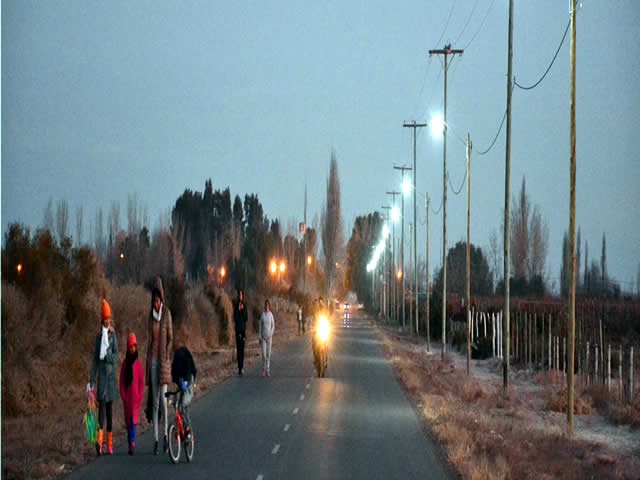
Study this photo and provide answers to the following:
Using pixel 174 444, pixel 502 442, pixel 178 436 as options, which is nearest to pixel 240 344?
pixel 502 442

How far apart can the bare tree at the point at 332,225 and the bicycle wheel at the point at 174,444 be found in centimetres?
12470

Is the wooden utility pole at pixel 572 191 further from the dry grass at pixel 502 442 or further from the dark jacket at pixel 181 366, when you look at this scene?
the dark jacket at pixel 181 366

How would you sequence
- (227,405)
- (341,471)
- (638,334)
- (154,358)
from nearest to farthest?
1. (341,471)
2. (154,358)
3. (227,405)
4. (638,334)

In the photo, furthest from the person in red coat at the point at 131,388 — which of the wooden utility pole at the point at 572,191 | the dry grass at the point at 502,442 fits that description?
the wooden utility pole at the point at 572,191

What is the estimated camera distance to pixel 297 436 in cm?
1973

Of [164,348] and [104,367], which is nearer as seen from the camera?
[104,367]

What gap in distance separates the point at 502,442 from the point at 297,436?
388 centimetres

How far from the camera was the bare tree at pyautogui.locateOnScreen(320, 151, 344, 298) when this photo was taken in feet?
463

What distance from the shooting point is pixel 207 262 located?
131 metres

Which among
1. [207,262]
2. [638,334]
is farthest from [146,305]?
[207,262]

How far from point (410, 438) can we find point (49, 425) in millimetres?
7009

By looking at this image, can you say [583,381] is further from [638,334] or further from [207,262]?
[207,262]

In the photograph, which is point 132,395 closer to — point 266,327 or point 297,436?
point 297,436

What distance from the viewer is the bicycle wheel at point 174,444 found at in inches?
643
